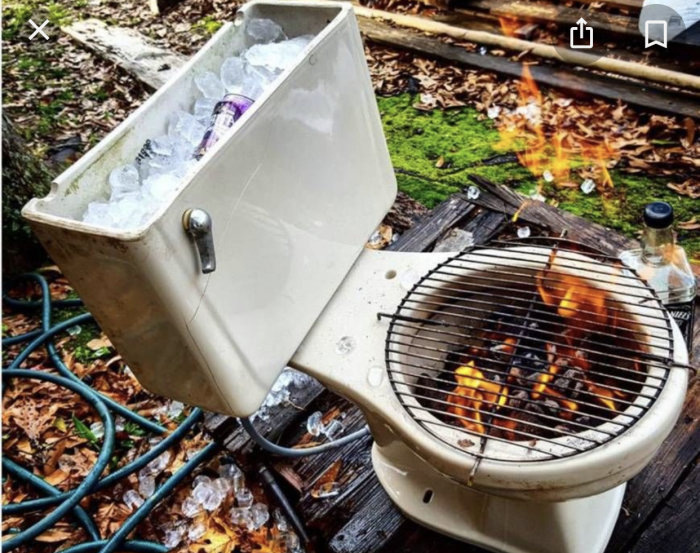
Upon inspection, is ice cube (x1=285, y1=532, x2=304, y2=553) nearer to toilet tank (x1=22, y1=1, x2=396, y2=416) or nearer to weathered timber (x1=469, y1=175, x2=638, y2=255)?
toilet tank (x1=22, y1=1, x2=396, y2=416)

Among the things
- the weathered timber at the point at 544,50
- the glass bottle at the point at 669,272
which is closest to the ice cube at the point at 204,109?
the glass bottle at the point at 669,272

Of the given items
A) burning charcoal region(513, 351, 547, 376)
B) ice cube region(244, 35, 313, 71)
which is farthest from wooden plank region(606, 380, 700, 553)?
ice cube region(244, 35, 313, 71)

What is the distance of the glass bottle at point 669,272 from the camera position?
195 cm

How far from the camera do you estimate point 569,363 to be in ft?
4.83

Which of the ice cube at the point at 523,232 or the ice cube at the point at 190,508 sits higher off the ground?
the ice cube at the point at 523,232

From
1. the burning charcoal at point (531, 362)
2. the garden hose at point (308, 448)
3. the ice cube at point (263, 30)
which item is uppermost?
the ice cube at point (263, 30)

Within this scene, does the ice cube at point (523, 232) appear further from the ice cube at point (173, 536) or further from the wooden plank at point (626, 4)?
the wooden plank at point (626, 4)

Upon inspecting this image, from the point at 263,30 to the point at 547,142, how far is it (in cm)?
197

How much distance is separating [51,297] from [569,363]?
2312mm

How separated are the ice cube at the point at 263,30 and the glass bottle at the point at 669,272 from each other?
4.07ft

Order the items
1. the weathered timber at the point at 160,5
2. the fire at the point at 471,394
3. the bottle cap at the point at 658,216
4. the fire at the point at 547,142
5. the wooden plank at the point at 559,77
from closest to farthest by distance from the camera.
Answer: the fire at the point at 471,394 → the bottle cap at the point at 658,216 → the fire at the point at 547,142 → the wooden plank at the point at 559,77 → the weathered timber at the point at 160,5

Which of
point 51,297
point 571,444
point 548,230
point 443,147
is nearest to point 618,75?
point 443,147

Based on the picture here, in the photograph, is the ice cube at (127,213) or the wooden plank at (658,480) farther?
the wooden plank at (658,480)

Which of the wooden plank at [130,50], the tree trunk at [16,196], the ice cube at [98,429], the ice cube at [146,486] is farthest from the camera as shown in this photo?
the wooden plank at [130,50]
